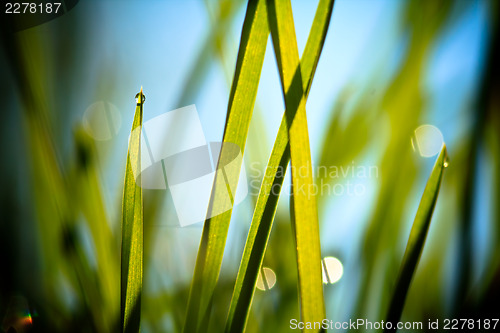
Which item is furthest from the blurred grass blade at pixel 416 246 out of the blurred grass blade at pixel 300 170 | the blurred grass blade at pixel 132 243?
the blurred grass blade at pixel 132 243

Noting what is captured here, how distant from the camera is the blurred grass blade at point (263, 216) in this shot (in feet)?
0.72

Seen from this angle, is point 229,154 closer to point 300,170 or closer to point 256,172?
point 300,170

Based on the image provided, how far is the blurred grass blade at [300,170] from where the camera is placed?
0.70ft

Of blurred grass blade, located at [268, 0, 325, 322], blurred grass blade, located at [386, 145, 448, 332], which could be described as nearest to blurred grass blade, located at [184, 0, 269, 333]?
blurred grass blade, located at [268, 0, 325, 322]

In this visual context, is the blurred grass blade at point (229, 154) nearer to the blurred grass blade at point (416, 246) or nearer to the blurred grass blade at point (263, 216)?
the blurred grass blade at point (263, 216)

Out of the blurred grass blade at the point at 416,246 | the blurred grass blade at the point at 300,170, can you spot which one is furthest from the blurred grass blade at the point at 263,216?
the blurred grass blade at the point at 416,246

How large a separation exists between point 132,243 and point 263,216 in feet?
0.33

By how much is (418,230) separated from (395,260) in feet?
0.76

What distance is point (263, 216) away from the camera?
0.22 m

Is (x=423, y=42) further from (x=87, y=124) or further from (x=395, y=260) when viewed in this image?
(x=87, y=124)

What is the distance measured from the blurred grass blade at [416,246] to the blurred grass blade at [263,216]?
121 millimetres

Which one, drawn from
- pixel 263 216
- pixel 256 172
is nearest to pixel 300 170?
pixel 263 216

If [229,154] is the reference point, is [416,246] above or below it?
below

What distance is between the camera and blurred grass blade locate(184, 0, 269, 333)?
22cm
